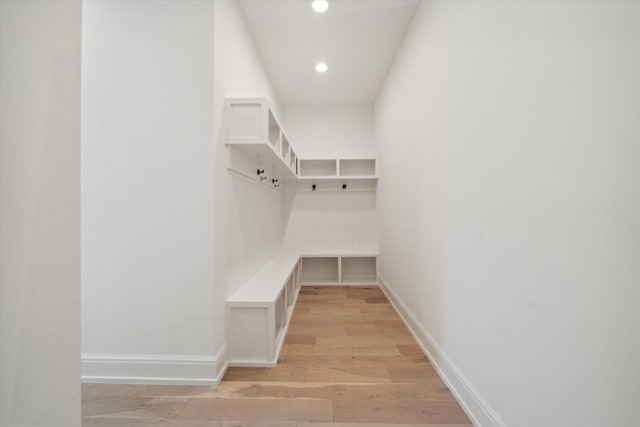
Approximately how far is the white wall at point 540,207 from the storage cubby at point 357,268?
7.30 feet

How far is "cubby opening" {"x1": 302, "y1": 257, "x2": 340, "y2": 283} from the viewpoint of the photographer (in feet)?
13.3

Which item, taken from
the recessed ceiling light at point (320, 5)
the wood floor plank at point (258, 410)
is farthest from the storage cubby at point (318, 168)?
the wood floor plank at point (258, 410)

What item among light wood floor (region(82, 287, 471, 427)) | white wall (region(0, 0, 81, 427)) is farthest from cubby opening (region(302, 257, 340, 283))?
white wall (region(0, 0, 81, 427))

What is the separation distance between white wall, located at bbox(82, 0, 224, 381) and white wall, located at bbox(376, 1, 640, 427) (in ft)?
5.01

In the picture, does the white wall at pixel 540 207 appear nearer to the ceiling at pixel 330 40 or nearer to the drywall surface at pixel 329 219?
the ceiling at pixel 330 40

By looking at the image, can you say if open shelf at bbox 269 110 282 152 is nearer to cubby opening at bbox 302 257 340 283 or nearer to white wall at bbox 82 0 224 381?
white wall at bbox 82 0 224 381

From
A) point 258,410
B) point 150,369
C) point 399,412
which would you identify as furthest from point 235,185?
point 399,412

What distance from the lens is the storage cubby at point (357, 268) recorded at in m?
4.00

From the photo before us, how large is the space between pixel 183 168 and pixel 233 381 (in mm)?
1412

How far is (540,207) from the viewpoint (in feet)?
3.04

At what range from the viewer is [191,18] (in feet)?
5.35

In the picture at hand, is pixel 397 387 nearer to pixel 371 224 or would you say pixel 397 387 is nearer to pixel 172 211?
pixel 172 211

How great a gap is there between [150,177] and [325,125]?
10.1ft

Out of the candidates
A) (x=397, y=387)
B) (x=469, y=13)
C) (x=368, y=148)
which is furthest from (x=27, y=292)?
(x=368, y=148)
